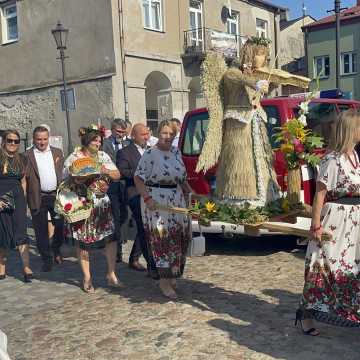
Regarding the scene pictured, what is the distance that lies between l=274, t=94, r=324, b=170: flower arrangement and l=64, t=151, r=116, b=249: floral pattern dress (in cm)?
217

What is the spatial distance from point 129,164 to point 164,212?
1.36 meters

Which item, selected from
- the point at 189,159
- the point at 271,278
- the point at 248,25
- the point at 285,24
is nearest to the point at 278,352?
the point at 271,278

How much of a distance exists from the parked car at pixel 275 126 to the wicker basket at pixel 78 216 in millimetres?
1322

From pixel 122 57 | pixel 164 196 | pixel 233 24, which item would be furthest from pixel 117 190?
pixel 233 24

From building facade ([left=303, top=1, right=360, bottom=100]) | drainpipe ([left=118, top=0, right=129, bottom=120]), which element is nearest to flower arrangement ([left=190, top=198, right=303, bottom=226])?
drainpipe ([left=118, top=0, right=129, bottom=120])

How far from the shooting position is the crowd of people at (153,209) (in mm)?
3445

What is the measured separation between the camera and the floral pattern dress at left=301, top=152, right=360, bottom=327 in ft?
11.1

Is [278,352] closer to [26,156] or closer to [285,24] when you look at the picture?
[26,156]

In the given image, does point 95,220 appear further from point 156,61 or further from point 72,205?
point 156,61

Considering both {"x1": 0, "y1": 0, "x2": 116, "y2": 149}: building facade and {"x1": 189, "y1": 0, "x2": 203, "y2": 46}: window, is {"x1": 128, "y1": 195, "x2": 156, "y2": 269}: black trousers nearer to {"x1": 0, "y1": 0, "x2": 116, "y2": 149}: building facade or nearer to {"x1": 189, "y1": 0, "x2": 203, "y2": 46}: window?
{"x1": 0, "y1": 0, "x2": 116, "y2": 149}: building facade

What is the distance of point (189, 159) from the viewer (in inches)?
266

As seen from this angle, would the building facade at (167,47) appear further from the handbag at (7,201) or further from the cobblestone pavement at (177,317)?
the cobblestone pavement at (177,317)

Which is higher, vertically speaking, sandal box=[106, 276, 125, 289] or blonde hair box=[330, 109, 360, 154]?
blonde hair box=[330, 109, 360, 154]

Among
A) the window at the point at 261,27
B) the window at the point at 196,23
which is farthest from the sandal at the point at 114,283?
the window at the point at 261,27
